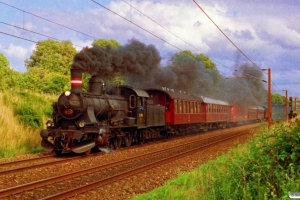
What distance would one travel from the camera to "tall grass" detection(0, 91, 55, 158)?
731 inches

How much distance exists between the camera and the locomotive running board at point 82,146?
16.8 meters

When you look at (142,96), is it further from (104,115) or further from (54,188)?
(54,188)

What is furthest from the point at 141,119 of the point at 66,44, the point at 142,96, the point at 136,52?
the point at 66,44

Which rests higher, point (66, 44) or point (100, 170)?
point (66, 44)

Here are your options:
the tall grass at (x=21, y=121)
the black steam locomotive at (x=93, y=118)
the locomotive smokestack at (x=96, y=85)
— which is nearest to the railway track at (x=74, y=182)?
the black steam locomotive at (x=93, y=118)

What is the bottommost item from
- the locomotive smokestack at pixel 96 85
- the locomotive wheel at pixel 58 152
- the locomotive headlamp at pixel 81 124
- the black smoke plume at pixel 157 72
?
the locomotive wheel at pixel 58 152

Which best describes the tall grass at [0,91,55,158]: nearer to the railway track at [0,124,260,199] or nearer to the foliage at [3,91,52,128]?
the foliage at [3,91,52,128]

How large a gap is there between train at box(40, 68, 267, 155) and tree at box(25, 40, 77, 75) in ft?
123

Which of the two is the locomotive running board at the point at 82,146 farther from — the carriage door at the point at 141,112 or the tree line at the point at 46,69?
the tree line at the point at 46,69

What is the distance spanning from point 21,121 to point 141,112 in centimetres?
627

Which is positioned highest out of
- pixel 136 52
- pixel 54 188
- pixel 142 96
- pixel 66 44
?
pixel 66 44

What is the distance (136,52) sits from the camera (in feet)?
83.6

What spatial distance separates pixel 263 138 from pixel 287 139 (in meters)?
0.67

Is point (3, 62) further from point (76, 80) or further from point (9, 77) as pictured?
point (76, 80)
